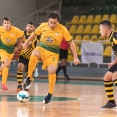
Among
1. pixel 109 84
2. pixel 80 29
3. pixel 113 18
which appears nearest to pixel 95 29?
pixel 80 29

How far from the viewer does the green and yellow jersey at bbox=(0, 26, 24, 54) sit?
42.7ft

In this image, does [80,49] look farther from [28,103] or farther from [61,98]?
[28,103]

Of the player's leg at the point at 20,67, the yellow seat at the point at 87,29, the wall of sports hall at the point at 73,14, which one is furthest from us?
the yellow seat at the point at 87,29

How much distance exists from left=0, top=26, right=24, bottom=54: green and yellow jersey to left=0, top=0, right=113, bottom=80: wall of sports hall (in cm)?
693

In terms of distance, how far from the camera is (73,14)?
26.1m

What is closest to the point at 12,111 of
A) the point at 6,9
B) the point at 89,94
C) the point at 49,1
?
the point at 89,94

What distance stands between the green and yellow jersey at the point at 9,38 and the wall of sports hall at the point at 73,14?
6.93 m

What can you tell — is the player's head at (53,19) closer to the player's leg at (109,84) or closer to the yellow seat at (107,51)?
the player's leg at (109,84)

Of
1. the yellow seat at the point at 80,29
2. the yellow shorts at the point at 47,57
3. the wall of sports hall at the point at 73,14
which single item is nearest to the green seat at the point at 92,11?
the wall of sports hall at the point at 73,14

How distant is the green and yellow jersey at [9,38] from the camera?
1302 centimetres

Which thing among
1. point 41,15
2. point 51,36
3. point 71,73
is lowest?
point 71,73

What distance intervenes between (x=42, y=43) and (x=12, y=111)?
2062mm

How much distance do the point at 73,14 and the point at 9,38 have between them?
13385 mm

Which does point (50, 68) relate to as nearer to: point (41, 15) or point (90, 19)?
point (90, 19)
